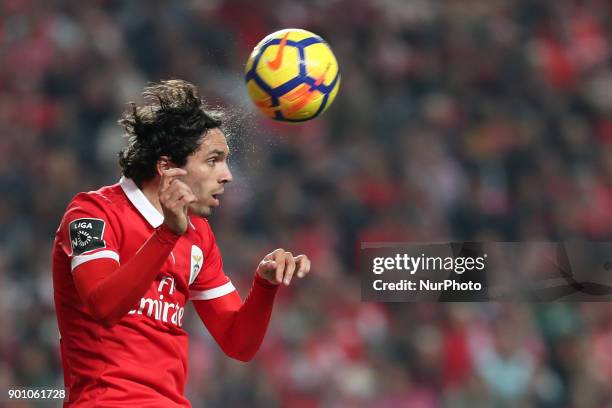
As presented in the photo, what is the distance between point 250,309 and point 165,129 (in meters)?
0.67

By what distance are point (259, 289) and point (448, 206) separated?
5044mm

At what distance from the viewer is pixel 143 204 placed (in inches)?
131

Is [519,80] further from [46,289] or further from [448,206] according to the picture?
[46,289]

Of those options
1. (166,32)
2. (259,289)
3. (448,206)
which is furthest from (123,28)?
(259,289)

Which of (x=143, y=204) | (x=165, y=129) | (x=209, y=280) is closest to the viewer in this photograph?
(x=143, y=204)

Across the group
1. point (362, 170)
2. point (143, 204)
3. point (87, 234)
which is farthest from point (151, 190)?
point (362, 170)

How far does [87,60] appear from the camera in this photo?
29.5ft

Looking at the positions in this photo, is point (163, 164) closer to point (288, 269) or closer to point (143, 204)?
point (143, 204)

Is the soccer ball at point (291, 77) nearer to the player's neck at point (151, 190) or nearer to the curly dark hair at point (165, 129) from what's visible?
the curly dark hair at point (165, 129)

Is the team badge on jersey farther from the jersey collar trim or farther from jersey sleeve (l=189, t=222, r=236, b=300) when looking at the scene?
the jersey collar trim

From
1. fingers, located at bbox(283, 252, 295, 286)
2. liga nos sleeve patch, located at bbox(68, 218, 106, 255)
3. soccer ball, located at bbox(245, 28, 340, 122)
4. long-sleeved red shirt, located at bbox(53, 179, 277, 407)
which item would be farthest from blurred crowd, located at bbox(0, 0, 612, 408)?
liga nos sleeve patch, located at bbox(68, 218, 106, 255)

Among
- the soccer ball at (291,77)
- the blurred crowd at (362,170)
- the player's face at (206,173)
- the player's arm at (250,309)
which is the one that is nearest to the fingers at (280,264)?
the player's arm at (250,309)

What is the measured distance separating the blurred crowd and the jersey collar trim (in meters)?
3.23

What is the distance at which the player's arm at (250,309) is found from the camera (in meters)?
3.25
